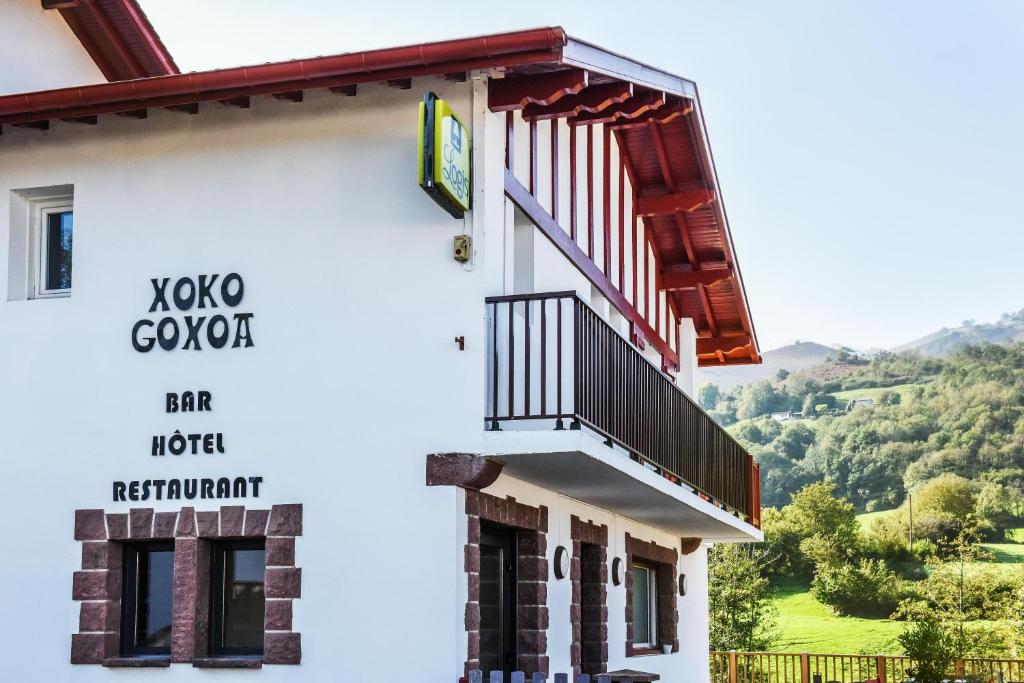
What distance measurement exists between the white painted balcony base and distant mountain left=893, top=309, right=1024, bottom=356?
2602 inches

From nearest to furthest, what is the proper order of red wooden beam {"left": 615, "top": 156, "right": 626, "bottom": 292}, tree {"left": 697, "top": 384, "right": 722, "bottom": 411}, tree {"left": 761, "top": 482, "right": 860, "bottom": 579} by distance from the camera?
1. red wooden beam {"left": 615, "top": 156, "right": 626, "bottom": 292}
2. tree {"left": 761, "top": 482, "right": 860, "bottom": 579}
3. tree {"left": 697, "top": 384, "right": 722, "bottom": 411}

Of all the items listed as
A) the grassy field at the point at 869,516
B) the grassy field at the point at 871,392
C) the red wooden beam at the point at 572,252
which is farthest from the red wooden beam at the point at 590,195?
the grassy field at the point at 871,392

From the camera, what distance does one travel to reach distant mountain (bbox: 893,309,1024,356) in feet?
264

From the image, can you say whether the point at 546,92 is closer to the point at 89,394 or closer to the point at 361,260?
the point at 361,260

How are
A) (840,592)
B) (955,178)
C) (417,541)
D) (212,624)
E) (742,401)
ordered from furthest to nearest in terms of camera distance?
1. (955,178)
2. (742,401)
3. (840,592)
4. (212,624)
5. (417,541)

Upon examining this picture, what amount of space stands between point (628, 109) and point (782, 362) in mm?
76976

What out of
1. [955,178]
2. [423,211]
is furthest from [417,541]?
[955,178]

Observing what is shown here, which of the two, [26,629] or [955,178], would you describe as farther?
[955,178]

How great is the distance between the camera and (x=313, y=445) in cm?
1077

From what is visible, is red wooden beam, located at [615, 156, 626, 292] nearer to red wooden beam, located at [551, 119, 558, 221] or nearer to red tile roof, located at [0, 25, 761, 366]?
red tile roof, located at [0, 25, 761, 366]

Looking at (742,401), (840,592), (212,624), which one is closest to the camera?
(212,624)

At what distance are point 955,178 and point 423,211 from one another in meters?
84.7

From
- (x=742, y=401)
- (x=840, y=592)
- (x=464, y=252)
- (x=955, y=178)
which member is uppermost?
(x=955, y=178)

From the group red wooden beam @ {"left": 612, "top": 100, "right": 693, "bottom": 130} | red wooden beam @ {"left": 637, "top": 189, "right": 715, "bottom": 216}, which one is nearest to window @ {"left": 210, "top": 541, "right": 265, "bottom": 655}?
red wooden beam @ {"left": 612, "top": 100, "right": 693, "bottom": 130}
